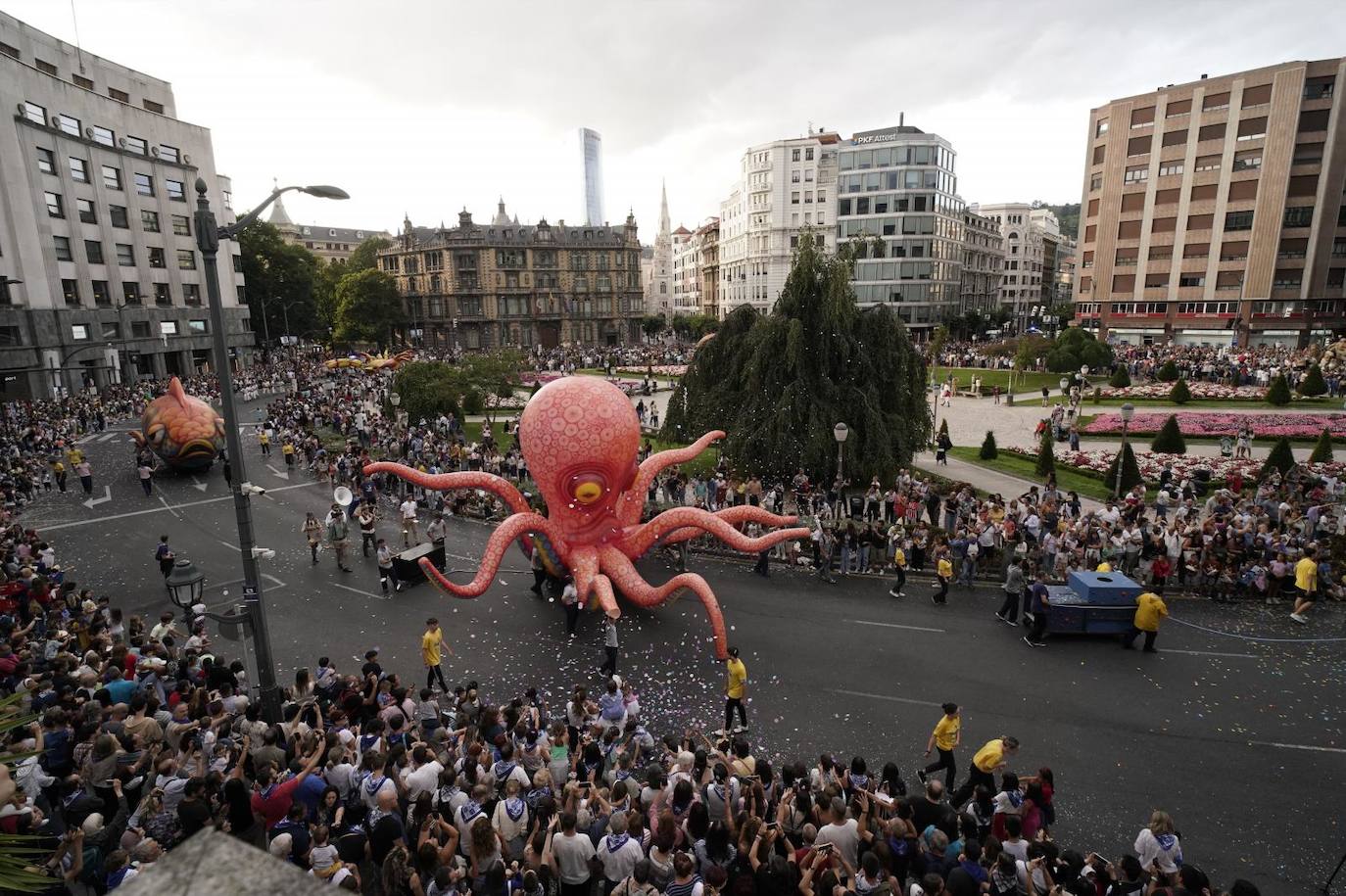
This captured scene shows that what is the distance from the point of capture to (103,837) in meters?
6.73

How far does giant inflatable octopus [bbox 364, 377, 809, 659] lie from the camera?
1336 centimetres

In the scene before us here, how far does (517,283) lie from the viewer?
85688mm

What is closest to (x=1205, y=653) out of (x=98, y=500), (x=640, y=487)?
(x=640, y=487)

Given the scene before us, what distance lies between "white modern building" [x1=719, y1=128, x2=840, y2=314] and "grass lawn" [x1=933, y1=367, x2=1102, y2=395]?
1079 inches

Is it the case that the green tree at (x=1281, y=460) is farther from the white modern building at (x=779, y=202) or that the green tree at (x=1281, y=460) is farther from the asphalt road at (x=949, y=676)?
the white modern building at (x=779, y=202)

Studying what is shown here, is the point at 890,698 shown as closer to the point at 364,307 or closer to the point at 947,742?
the point at 947,742

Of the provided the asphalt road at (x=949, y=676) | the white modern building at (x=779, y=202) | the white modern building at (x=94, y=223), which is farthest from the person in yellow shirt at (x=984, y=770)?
the white modern building at (x=779, y=202)

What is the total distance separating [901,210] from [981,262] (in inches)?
974

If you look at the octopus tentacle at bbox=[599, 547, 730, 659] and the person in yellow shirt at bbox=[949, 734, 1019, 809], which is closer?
the person in yellow shirt at bbox=[949, 734, 1019, 809]

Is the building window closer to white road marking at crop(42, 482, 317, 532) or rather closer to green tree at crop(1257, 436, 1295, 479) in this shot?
green tree at crop(1257, 436, 1295, 479)

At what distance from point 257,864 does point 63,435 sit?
3767cm

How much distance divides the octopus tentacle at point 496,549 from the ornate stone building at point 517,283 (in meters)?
71.1

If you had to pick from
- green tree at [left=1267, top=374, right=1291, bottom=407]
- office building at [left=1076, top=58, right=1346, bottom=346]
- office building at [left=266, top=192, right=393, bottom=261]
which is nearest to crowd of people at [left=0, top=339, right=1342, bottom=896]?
green tree at [left=1267, top=374, right=1291, bottom=407]

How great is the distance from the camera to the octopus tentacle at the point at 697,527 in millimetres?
13188
